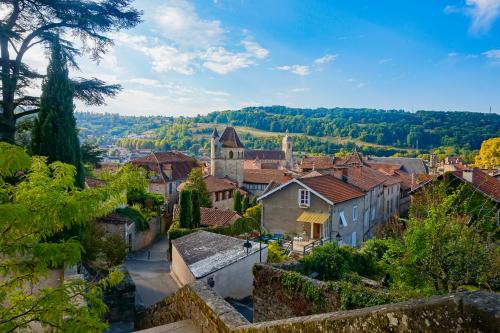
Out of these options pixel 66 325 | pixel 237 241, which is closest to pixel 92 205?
pixel 66 325

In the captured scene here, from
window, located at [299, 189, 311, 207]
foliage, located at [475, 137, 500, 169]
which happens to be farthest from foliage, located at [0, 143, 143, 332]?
foliage, located at [475, 137, 500, 169]

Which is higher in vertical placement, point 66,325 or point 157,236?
point 66,325

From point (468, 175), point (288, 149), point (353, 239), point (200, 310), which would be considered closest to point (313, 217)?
point (353, 239)

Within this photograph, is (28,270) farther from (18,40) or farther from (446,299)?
(18,40)

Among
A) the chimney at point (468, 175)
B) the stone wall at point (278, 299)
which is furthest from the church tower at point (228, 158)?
the stone wall at point (278, 299)

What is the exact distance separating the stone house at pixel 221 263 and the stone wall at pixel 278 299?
485cm

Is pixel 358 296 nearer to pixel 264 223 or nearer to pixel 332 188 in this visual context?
pixel 332 188

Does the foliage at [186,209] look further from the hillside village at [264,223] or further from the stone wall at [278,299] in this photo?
the stone wall at [278,299]

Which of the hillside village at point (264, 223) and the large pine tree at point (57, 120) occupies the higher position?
the large pine tree at point (57, 120)

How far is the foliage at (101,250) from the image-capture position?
683 inches

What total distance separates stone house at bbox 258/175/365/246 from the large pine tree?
656 inches

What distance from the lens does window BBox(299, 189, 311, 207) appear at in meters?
26.5

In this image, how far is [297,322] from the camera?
3240 mm

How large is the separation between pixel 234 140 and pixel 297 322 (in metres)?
55.8
